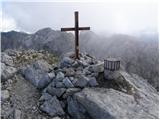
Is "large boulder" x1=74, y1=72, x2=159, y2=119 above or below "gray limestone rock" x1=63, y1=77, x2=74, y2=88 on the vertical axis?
below

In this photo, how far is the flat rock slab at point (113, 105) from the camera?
9.57 m

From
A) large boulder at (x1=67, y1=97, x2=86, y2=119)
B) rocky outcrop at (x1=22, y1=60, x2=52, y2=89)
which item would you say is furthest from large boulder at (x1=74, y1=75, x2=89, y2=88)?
rocky outcrop at (x1=22, y1=60, x2=52, y2=89)

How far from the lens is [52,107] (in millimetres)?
10461

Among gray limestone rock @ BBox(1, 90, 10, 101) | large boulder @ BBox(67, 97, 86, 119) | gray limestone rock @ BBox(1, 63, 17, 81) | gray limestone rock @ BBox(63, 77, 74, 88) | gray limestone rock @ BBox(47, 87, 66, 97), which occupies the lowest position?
large boulder @ BBox(67, 97, 86, 119)

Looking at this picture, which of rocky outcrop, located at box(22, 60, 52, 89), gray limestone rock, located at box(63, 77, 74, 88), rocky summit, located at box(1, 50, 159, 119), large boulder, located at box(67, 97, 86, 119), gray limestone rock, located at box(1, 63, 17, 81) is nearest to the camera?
rocky summit, located at box(1, 50, 159, 119)

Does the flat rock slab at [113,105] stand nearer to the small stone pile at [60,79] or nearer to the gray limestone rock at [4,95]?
the small stone pile at [60,79]

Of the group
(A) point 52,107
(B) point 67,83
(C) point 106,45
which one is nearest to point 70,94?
(B) point 67,83

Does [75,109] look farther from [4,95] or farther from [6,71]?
[6,71]

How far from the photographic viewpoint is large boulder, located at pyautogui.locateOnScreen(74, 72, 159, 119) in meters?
9.59

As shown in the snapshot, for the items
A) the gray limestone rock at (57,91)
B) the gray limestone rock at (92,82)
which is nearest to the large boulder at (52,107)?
the gray limestone rock at (57,91)

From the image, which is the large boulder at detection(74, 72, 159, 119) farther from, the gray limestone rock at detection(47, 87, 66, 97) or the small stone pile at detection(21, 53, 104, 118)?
the gray limestone rock at detection(47, 87, 66, 97)

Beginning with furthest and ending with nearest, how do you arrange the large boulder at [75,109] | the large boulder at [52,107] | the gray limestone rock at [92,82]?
the gray limestone rock at [92,82] < the large boulder at [52,107] < the large boulder at [75,109]

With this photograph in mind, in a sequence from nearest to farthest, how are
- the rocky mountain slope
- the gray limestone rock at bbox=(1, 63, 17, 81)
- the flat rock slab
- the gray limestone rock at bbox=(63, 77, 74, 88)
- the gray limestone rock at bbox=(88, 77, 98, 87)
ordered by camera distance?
the flat rock slab < the gray limestone rock at bbox=(63, 77, 74, 88) < the gray limestone rock at bbox=(88, 77, 98, 87) < the gray limestone rock at bbox=(1, 63, 17, 81) < the rocky mountain slope

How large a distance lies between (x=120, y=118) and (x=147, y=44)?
29570mm
